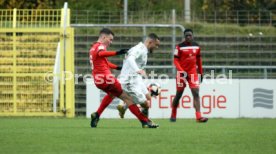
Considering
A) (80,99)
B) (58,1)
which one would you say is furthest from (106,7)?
(80,99)

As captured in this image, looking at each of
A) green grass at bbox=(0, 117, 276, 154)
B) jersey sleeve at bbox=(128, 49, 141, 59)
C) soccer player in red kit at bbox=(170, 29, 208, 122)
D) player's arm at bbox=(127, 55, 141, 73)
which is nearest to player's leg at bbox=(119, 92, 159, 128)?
player's arm at bbox=(127, 55, 141, 73)

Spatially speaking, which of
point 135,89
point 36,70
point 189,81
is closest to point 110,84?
point 135,89

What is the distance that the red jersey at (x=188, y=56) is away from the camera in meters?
20.1

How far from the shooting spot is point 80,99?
984 inches

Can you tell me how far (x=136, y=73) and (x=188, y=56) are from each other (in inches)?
111

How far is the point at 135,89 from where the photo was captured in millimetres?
17562

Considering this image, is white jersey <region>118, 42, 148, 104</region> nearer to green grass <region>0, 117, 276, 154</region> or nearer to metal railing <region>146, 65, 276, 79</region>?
green grass <region>0, 117, 276, 154</region>

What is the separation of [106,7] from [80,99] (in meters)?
11.1

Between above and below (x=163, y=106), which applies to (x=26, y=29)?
above

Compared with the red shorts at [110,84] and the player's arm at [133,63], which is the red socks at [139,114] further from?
the player's arm at [133,63]

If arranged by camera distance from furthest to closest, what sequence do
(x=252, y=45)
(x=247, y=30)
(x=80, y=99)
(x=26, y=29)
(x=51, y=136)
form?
(x=247, y=30) → (x=252, y=45) → (x=80, y=99) → (x=26, y=29) → (x=51, y=136)

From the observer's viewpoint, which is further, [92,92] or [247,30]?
[247,30]

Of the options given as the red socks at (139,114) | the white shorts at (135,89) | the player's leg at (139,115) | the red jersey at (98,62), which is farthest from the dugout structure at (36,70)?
the red socks at (139,114)

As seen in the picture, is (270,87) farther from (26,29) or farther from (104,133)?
(104,133)
